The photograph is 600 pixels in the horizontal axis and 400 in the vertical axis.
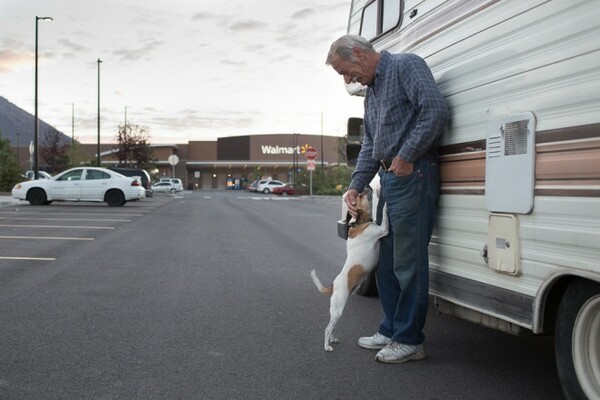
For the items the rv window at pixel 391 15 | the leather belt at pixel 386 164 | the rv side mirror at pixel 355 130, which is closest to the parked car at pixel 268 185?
the rv side mirror at pixel 355 130

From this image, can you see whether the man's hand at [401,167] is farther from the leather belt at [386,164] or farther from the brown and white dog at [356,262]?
the brown and white dog at [356,262]

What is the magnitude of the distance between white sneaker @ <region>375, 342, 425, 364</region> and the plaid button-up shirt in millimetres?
1258

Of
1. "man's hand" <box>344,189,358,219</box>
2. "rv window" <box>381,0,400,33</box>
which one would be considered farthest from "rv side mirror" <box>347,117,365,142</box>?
"man's hand" <box>344,189,358,219</box>

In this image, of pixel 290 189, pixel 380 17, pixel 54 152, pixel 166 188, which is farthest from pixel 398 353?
pixel 54 152

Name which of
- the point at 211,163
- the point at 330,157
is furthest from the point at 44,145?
the point at 330,157

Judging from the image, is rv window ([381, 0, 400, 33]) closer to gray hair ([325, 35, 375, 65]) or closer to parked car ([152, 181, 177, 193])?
gray hair ([325, 35, 375, 65])

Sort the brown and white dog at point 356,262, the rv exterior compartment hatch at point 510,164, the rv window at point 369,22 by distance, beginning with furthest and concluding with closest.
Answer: the rv window at point 369,22 → the brown and white dog at point 356,262 → the rv exterior compartment hatch at point 510,164

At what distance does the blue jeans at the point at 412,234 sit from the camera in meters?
3.93

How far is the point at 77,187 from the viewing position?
22.7 m

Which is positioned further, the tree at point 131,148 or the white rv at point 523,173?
the tree at point 131,148

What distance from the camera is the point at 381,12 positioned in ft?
17.5

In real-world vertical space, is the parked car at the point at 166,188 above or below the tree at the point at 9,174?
below

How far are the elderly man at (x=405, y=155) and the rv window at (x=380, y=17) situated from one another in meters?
0.99

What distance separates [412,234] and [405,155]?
516 mm
